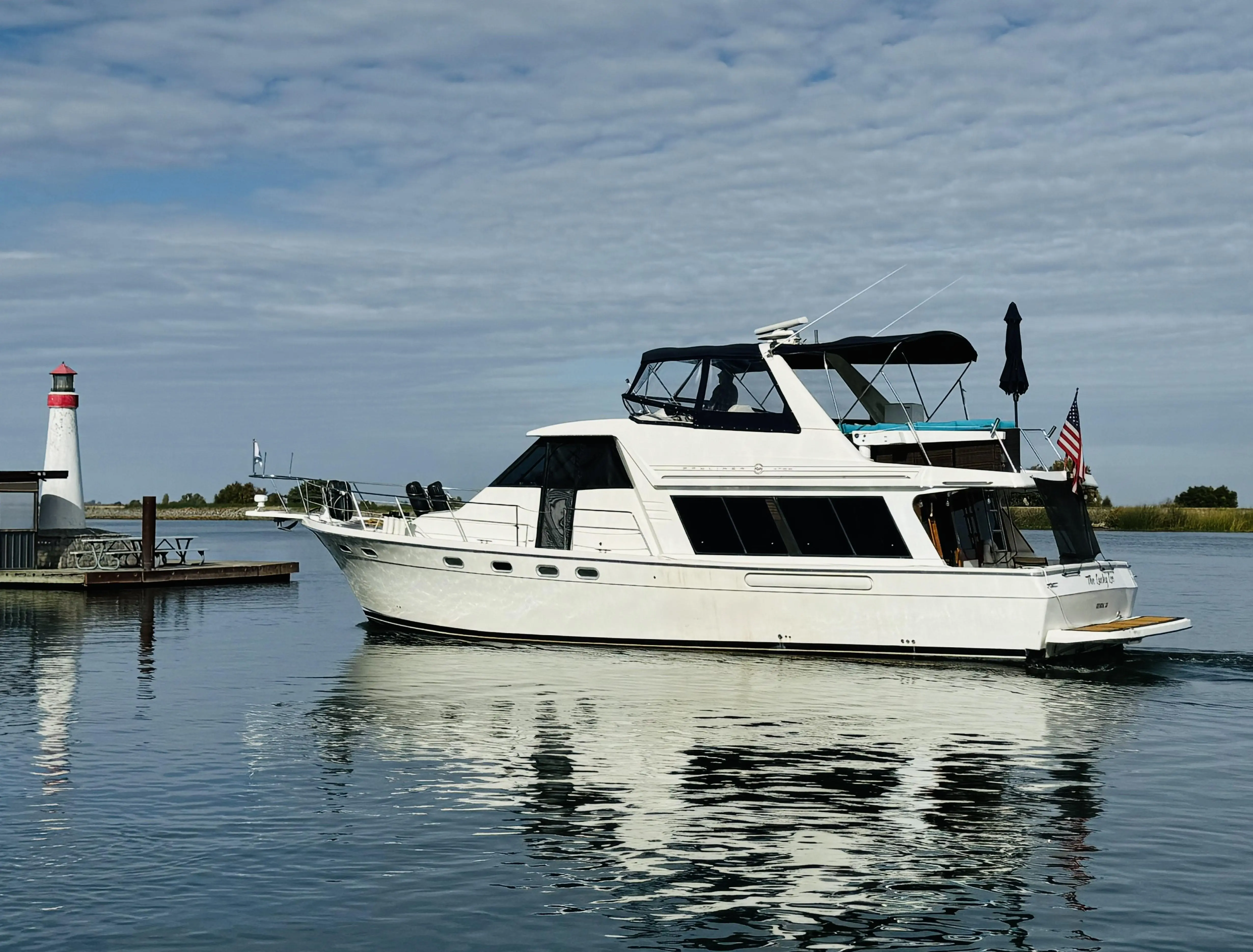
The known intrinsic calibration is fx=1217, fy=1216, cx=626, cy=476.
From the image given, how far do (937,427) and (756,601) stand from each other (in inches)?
145

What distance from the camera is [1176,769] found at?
11.1 metres

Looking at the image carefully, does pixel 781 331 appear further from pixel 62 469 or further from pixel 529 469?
pixel 62 469

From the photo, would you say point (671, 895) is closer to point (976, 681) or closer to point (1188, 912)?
point (1188, 912)

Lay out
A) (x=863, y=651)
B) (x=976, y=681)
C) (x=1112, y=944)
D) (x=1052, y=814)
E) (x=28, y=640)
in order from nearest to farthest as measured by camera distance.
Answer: (x=1112, y=944) < (x=1052, y=814) < (x=976, y=681) < (x=863, y=651) < (x=28, y=640)

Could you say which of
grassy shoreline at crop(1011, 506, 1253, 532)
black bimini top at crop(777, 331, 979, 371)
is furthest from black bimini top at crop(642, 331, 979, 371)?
grassy shoreline at crop(1011, 506, 1253, 532)

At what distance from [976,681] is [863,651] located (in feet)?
5.68

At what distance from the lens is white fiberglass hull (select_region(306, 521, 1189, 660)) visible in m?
16.5

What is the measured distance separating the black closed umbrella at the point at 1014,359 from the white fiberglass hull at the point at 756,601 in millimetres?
2790

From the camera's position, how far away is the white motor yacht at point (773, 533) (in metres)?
16.8

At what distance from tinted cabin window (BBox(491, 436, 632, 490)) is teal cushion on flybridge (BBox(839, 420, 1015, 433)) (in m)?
3.46

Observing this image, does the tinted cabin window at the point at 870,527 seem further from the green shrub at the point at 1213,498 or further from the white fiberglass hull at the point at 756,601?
the green shrub at the point at 1213,498

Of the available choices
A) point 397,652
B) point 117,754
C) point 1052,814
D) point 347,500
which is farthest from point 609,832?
point 347,500

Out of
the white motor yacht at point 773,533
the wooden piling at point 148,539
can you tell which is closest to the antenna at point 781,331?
the white motor yacht at point 773,533

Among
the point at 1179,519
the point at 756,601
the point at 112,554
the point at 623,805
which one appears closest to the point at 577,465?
the point at 756,601
